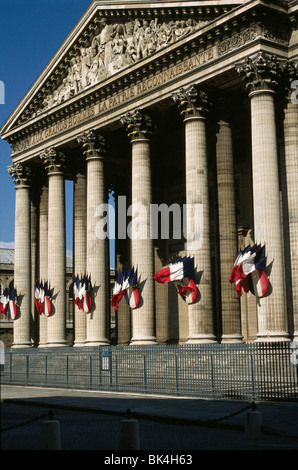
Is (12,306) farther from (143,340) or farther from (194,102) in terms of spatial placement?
(194,102)

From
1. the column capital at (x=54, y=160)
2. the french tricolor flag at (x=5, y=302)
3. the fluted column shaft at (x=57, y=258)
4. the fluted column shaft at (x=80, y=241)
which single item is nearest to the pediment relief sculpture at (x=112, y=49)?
the column capital at (x=54, y=160)

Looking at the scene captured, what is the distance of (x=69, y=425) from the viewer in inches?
750

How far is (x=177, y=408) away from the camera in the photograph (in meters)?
22.4

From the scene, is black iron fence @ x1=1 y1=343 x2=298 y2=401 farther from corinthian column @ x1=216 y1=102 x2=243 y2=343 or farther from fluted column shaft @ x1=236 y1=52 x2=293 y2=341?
corinthian column @ x1=216 y1=102 x2=243 y2=343

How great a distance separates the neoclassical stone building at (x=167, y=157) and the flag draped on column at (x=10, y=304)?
1.70 ft

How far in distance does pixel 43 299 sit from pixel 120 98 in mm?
14823

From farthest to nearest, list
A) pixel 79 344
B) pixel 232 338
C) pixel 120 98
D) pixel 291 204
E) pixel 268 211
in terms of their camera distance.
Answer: pixel 79 344 < pixel 120 98 < pixel 232 338 < pixel 291 204 < pixel 268 211

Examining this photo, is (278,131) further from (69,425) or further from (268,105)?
(69,425)

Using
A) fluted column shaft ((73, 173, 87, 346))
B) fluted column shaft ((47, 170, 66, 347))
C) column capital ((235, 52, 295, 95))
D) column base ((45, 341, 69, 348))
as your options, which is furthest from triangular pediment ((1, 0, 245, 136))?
column base ((45, 341, 69, 348))

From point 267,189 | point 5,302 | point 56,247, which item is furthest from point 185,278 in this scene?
point 5,302

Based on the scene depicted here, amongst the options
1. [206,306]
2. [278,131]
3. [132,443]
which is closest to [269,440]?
[132,443]

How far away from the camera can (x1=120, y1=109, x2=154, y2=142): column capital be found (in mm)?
39469

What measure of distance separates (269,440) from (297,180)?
19038 mm

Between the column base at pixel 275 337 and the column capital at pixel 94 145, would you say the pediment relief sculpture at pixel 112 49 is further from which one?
the column base at pixel 275 337
